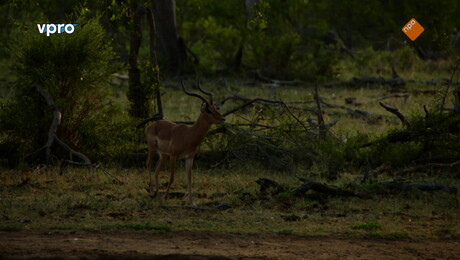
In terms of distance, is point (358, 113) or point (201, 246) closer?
point (201, 246)

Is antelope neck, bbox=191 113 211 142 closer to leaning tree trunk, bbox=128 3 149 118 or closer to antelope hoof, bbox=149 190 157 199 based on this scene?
antelope hoof, bbox=149 190 157 199

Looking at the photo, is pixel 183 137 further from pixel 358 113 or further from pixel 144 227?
→ pixel 358 113

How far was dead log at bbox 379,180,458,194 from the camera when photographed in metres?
10.1

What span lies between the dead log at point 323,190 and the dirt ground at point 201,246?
6.38 feet

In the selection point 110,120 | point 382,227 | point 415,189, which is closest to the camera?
point 382,227

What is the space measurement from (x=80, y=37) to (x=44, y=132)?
1.58 m

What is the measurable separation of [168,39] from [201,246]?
15.5 meters

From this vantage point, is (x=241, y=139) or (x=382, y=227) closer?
(x=382, y=227)

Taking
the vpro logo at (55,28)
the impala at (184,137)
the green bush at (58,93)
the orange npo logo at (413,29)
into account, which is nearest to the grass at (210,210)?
the impala at (184,137)

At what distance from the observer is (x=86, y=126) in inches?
481

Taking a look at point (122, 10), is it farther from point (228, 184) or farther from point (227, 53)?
point (227, 53)

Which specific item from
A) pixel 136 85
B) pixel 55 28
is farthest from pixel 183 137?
pixel 136 85

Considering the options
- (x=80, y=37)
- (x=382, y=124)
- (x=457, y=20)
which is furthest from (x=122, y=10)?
(x=457, y=20)

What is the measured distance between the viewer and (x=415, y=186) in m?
10.2
